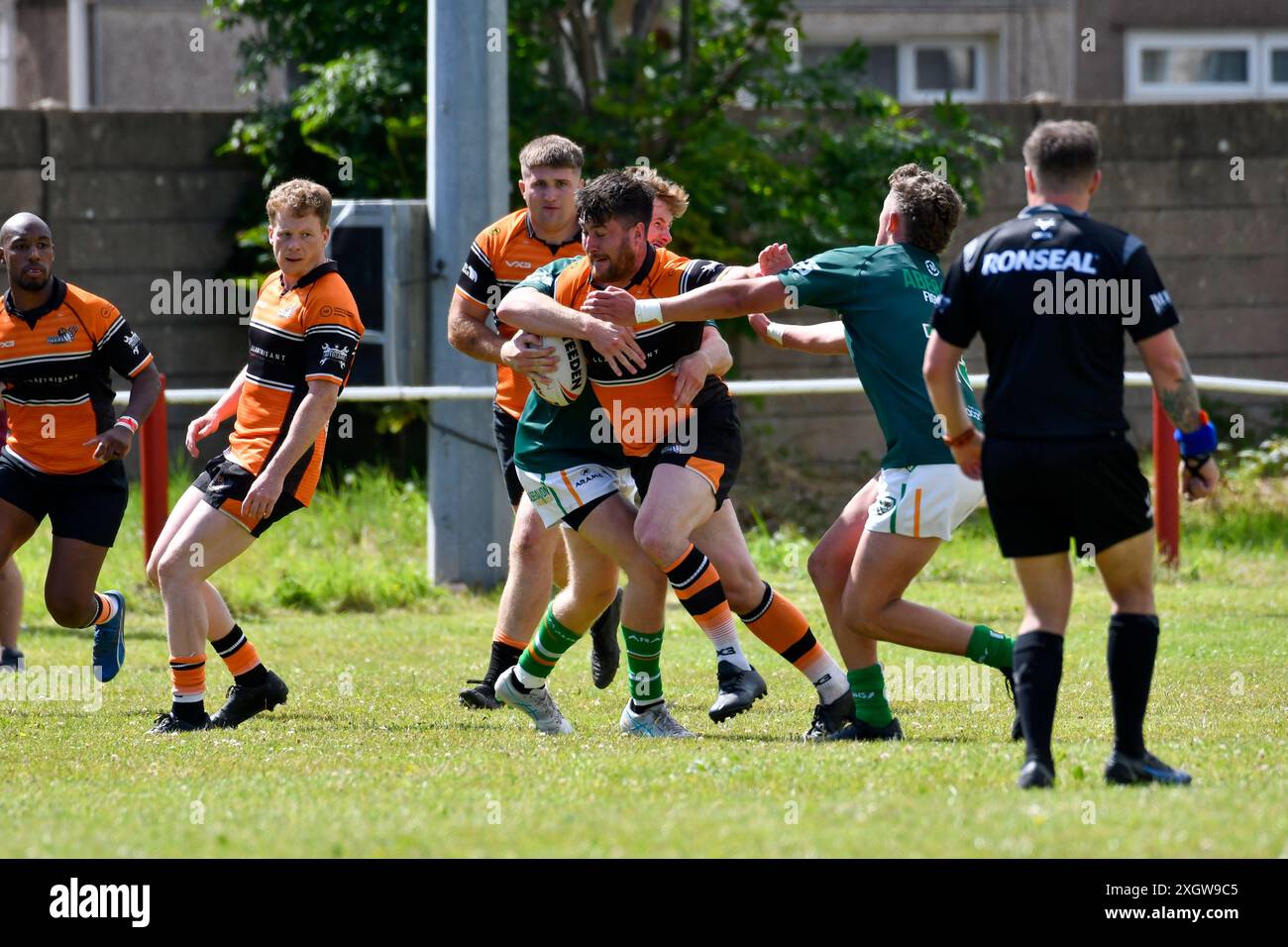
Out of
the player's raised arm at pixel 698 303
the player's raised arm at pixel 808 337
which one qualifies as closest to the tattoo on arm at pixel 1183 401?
the player's raised arm at pixel 698 303

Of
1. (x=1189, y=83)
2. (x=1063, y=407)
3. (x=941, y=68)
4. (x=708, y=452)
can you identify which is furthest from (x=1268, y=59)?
(x=1063, y=407)

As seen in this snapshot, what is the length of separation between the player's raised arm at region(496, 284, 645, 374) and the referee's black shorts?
1580mm

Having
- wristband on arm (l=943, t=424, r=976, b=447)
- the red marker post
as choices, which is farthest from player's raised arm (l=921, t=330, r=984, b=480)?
the red marker post

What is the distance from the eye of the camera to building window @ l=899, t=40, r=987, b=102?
23531mm

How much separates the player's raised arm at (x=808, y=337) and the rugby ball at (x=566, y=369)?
0.65 m

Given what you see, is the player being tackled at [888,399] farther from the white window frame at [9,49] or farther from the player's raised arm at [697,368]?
the white window frame at [9,49]

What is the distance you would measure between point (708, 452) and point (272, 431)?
1.76 meters

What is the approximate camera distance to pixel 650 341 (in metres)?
6.82

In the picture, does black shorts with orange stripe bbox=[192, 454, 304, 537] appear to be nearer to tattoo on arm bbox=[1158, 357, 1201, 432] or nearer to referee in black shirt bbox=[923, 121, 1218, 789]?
referee in black shirt bbox=[923, 121, 1218, 789]

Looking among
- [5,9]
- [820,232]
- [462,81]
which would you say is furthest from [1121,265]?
[5,9]

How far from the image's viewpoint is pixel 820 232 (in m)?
14.1
